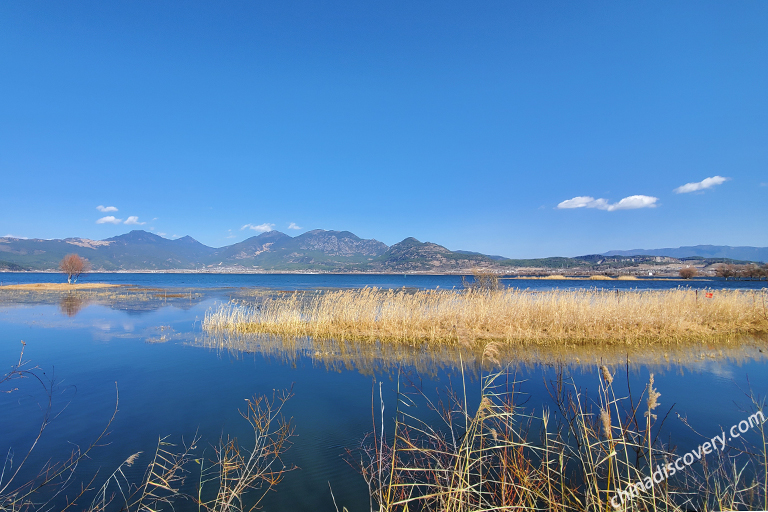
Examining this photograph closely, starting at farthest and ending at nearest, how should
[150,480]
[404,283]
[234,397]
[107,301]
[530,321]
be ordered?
[404,283] < [107,301] < [530,321] < [234,397] < [150,480]

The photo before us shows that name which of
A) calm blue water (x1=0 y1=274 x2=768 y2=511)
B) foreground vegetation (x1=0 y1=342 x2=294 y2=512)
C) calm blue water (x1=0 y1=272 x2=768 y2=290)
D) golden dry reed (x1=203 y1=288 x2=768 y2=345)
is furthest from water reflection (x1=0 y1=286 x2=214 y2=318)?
calm blue water (x1=0 y1=272 x2=768 y2=290)

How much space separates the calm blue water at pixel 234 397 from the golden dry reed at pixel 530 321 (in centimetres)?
346

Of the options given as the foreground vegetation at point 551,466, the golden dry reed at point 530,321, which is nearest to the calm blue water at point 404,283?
the golden dry reed at point 530,321

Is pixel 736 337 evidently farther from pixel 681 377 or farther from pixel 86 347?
pixel 86 347

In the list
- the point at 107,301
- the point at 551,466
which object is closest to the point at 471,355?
the point at 551,466

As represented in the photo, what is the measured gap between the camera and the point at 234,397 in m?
8.49

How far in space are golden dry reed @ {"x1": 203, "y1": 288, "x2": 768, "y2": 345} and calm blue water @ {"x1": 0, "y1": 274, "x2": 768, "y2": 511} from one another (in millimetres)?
3462

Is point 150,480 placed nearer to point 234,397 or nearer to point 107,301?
point 234,397

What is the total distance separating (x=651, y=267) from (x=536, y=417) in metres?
148

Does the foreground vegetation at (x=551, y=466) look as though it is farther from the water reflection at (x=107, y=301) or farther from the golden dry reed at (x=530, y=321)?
the water reflection at (x=107, y=301)

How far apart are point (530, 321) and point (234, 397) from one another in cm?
1266

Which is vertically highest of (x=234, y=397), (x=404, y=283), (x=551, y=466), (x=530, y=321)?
(x=530, y=321)

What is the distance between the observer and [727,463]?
16.7 feet

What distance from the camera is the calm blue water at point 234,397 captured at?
219 inches
